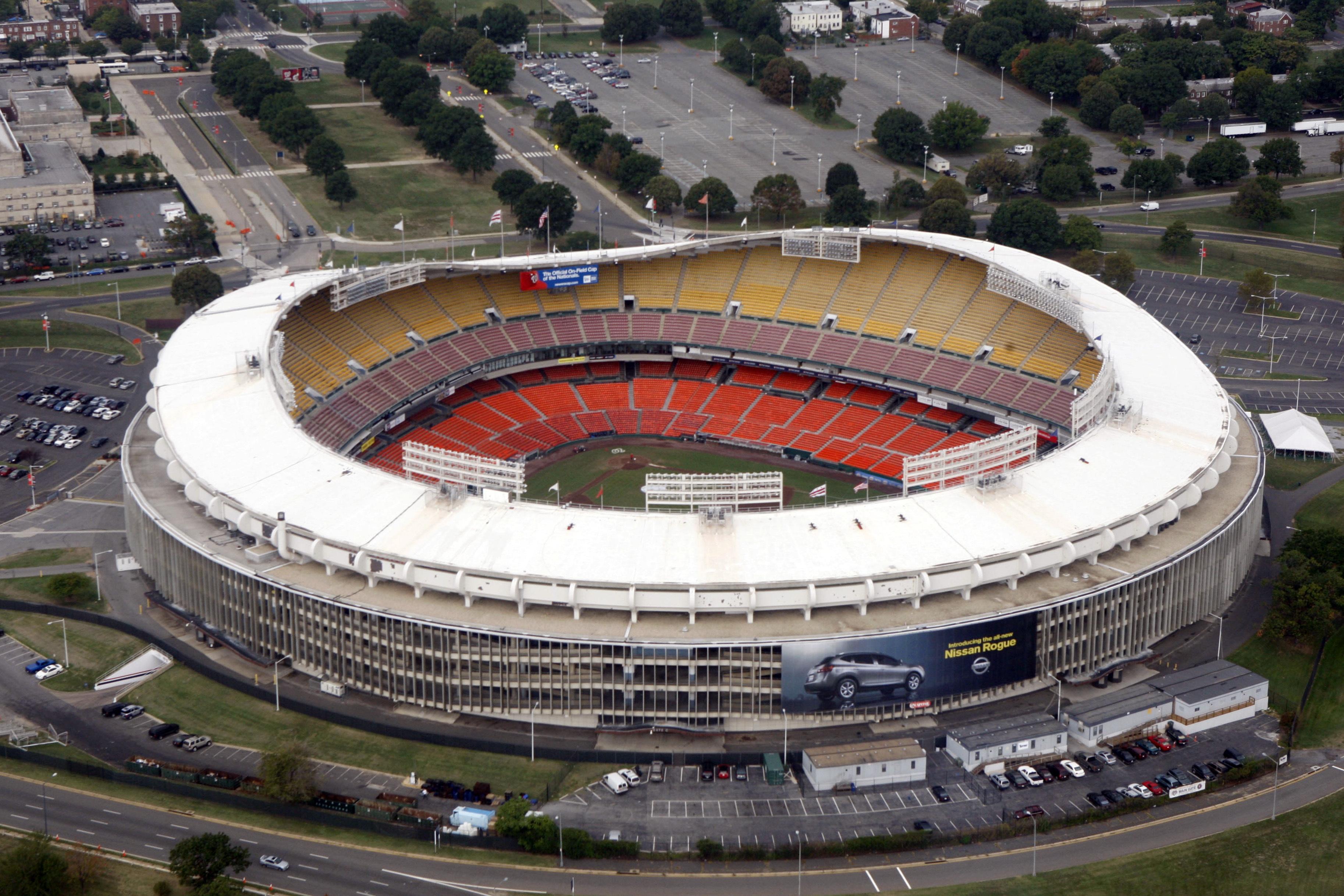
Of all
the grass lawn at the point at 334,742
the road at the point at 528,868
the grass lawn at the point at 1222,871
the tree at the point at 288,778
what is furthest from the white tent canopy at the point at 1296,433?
the tree at the point at 288,778

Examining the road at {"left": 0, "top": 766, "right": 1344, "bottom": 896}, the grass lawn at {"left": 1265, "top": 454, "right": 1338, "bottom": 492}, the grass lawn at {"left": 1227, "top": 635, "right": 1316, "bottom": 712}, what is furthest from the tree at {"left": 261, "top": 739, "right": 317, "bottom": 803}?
the grass lawn at {"left": 1265, "top": 454, "right": 1338, "bottom": 492}

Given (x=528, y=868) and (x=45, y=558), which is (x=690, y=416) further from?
(x=528, y=868)

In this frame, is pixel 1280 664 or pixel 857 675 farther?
pixel 1280 664

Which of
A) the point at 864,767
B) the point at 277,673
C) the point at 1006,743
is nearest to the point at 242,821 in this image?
the point at 277,673

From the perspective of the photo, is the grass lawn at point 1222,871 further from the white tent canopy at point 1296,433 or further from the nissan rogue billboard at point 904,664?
the white tent canopy at point 1296,433

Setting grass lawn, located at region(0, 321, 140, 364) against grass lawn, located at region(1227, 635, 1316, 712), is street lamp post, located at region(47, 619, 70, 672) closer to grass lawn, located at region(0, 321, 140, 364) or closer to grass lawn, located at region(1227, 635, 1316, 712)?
grass lawn, located at region(0, 321, 140, 364)

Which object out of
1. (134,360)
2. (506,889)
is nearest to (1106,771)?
(506,889)
